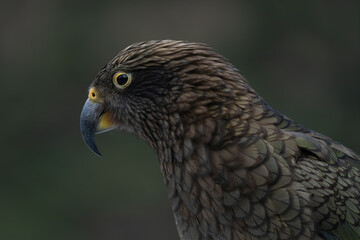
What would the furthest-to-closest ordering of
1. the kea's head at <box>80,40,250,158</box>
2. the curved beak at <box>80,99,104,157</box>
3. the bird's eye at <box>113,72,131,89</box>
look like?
the curved beak at <box>80,99,104,157</box> → the bird's eye at <box>113,72,131,89</box> → the kea's head at <box>80,40,250,158</box>

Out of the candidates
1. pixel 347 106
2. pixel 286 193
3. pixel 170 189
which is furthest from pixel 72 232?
pixel 286 193

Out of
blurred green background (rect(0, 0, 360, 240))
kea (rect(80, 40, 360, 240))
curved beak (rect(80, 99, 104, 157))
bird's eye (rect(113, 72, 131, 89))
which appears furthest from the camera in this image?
blurred green background (rect(0, 0, 360, 240))

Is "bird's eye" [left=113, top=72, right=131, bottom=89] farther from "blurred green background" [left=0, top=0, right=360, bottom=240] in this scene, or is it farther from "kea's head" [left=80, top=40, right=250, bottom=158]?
"blurred green background" [left=0, top=0, right=360, bottom=240]

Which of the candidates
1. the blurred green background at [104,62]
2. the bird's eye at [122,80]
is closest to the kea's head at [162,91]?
the bird's eye at [122,80]

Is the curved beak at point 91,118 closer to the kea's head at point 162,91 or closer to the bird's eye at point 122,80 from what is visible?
the kea's head at point 162,91

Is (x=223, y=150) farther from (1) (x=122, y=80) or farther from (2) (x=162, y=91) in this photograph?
(1) (x=122, y=80)

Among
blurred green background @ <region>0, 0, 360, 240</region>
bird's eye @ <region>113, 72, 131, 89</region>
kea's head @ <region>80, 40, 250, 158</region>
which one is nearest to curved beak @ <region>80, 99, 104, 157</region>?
kea's head @ <region>80, 40, 250, 158</region>

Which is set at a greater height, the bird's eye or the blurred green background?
the bird's eye

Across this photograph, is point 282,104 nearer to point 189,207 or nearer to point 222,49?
point 222,49

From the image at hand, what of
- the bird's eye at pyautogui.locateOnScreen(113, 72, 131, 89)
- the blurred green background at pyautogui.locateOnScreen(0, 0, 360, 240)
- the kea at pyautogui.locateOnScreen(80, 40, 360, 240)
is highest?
the bird's eye at pyautogui.locateOnScreen(113, 72, 131, 89)
